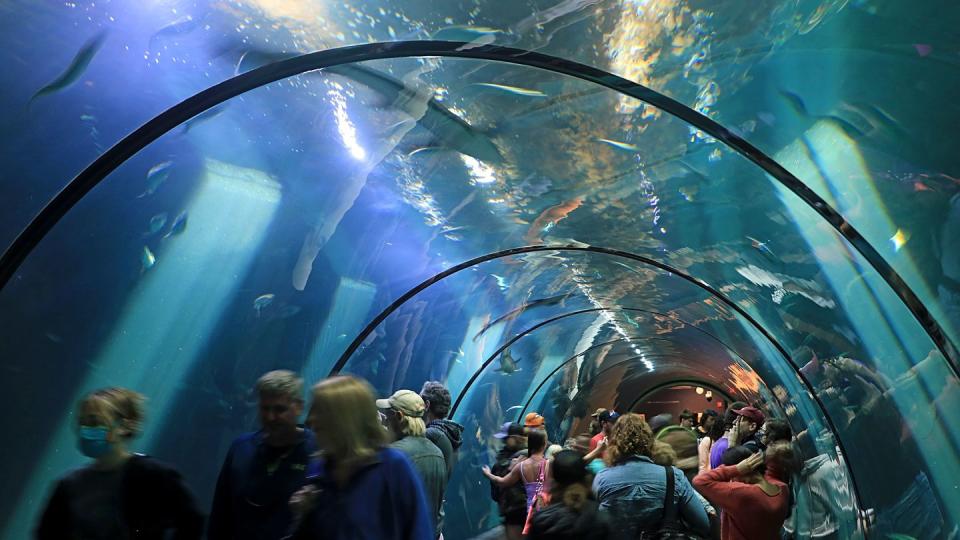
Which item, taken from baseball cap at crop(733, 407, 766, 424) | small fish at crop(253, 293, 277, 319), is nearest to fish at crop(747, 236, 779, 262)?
baseball cap at crop(733, 407, 766, 424)

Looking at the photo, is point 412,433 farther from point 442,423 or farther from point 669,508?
point 669,508

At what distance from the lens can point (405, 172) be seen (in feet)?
25.0

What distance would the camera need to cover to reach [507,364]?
45.4 ft

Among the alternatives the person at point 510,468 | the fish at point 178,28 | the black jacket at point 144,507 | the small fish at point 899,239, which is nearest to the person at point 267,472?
the black jacket at point 144,507

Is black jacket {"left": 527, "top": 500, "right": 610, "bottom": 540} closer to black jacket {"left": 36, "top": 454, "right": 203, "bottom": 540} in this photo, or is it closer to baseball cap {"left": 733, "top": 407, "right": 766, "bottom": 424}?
black jacket {"left": 36, "top": 454, "right": 203, "bottom": 540}

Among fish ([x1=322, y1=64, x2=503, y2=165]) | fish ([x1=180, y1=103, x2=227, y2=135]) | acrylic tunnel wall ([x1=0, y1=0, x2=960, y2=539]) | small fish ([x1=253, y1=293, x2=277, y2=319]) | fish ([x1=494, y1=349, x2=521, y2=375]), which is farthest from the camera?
fish ([x1=494, y1=349, x2=521, y2=375])

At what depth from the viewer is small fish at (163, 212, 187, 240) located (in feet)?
21.5

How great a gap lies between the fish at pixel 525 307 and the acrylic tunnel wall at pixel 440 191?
254 cm

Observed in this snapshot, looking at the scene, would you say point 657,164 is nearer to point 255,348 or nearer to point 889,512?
point 889,512

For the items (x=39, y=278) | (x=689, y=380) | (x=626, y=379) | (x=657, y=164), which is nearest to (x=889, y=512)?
(x=657, y=164)

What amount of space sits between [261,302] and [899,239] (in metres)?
5.49

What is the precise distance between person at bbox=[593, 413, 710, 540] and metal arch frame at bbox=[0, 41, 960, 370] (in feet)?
6.85

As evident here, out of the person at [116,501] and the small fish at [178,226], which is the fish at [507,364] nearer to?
the small fish at [178,226]

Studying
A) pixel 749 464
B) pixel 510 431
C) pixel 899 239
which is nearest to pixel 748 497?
pixel 749 464
